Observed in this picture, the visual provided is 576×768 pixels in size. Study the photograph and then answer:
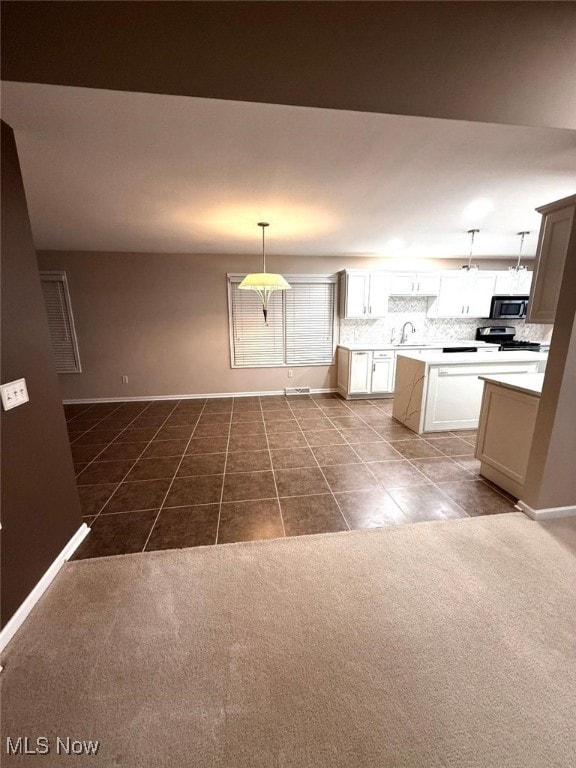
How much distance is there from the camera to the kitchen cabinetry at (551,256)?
189 cm

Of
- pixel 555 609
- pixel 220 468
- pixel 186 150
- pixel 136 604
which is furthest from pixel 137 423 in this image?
pixel 555 609

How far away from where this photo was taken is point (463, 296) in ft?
17.1

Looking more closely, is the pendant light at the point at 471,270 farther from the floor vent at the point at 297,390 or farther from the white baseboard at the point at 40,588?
the white baseboard at the point at 40,588

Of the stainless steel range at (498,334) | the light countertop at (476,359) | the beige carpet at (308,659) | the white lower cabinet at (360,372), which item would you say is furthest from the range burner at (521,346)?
the beige carpet at (308,659)

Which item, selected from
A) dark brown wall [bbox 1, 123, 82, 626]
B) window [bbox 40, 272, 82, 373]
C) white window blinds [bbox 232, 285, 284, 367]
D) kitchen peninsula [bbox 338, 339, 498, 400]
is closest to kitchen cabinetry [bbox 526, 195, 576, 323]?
kitchen peninsula [bbox 338, 339, 498, 400]

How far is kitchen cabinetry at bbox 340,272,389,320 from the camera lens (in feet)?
16.2

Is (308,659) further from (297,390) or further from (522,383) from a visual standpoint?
(297,390)

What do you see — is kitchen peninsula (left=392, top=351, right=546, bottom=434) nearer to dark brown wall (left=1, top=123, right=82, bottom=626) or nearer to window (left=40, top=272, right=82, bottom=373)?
dark brown wall (left=1, top=123, right=82, bottom=626)

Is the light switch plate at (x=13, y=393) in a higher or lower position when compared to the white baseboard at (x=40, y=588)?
higher

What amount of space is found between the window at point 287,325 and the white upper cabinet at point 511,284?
9.51 ft

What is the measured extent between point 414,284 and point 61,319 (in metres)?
5.93

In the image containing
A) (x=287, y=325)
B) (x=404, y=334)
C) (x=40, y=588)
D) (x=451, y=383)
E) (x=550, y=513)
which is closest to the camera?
(x=40, y=588)

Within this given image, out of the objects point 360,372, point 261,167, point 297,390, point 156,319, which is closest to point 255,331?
point 297,390

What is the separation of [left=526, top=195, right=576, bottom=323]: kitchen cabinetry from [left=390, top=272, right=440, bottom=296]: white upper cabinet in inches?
117
